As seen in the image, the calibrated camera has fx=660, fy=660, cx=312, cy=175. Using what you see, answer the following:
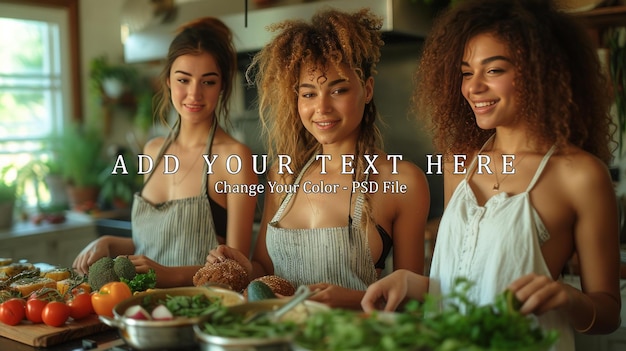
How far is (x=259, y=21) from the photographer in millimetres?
2768

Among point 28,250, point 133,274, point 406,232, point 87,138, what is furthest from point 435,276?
point 87,138

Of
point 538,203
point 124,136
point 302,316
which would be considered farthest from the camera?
point 124,136

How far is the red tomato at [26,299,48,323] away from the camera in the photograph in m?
1.48

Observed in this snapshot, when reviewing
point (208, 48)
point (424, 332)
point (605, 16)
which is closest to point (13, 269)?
point (208, 48)

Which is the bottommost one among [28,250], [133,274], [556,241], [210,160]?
[28,250]

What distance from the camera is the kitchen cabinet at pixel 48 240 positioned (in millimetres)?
3615

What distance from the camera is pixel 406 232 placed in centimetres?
166

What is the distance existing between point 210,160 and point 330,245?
57cm

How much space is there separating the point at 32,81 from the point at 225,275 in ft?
10.2

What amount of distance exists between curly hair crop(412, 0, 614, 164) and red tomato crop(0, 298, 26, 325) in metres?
1.12

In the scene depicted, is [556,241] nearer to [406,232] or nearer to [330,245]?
[406,232]

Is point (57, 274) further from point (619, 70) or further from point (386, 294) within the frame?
point (619, 70)

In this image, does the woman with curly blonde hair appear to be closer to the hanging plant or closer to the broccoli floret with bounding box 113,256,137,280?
the broccoli floret with bounding box 113,256,137,280

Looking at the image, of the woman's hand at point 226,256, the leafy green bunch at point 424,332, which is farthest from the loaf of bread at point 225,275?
the leafy green bunch at point 424,332
